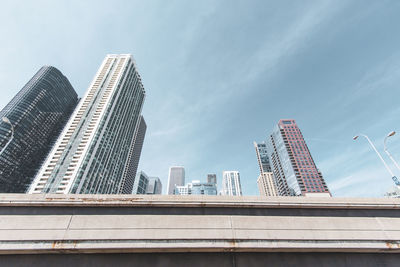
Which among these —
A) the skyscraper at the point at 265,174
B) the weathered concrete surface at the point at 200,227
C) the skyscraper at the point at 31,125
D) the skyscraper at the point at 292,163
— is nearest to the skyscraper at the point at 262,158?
the skyscraper at the point at 265,174

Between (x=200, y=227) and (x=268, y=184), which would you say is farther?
(x=268, y=184)

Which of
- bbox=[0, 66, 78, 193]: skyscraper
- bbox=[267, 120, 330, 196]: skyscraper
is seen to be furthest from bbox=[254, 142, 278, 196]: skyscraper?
bbox=[0, 66, 78, 193]: skyscraper

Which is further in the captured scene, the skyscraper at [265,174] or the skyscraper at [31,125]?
the skyscraper at [265,174]

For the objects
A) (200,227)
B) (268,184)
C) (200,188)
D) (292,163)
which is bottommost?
(200,227)

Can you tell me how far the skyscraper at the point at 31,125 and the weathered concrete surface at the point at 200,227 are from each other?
120 m

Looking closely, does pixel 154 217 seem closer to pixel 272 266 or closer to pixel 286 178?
pixel 272 266

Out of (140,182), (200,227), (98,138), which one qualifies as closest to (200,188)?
(140,182)

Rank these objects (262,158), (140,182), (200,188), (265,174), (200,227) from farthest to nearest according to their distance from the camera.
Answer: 1. (262,158)
2. (200,188)
3. (265,174)
4. (140,182)
5. (200,227)

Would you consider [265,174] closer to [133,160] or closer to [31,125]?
[133,160]

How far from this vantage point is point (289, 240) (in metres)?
4.28

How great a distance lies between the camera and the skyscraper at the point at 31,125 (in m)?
88.1

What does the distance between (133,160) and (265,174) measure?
134m

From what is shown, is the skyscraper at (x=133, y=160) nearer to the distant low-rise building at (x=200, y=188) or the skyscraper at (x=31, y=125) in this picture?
the distant low-rise building at (x=200, y=188)

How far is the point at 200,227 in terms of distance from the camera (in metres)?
4.38
